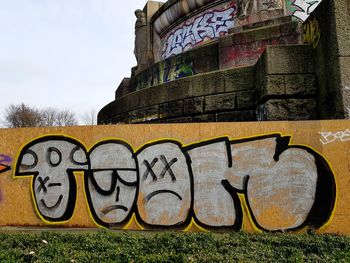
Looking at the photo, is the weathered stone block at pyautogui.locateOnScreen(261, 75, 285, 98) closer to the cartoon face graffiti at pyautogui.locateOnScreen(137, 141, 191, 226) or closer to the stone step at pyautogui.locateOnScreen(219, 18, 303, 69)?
the cartoon face graffiti at pyautogui.locateOnScreen(137, 141, 191, 226)

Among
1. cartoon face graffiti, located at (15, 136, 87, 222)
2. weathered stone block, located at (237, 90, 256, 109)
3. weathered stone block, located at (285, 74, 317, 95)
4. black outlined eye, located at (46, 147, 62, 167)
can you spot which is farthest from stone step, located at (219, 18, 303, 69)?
black outlined eye, located at (46, 147, 62, 167)

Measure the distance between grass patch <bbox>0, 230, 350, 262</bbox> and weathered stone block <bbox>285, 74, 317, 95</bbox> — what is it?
2.62 metres

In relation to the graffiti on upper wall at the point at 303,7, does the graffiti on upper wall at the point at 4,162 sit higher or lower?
lower

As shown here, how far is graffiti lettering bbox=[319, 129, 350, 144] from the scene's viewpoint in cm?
529

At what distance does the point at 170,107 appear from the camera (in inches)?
317

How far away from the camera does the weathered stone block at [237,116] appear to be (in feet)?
23.4

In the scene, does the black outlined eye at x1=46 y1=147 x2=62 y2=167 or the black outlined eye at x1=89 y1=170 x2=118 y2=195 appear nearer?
the black outlined eye at x1=89 y1=170 x2=118 y2=195

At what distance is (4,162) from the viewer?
19.8 feet

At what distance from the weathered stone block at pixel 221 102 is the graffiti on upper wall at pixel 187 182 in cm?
183

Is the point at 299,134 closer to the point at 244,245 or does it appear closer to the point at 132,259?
the point at 244,245

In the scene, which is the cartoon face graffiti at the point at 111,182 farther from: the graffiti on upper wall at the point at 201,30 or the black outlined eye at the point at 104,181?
the graffiti on upper wall at the point at 201,30

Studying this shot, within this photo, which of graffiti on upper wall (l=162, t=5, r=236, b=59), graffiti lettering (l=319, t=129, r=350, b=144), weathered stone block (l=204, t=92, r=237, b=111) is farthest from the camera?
graffiti on upper wall (l=162, t=5, r=236, b=59)

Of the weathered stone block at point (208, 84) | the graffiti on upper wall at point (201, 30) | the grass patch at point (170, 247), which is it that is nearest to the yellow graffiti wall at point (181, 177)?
the grass patch at point (170, 247)

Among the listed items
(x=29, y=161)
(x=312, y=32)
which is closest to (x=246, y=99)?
(x=312, y=32)
